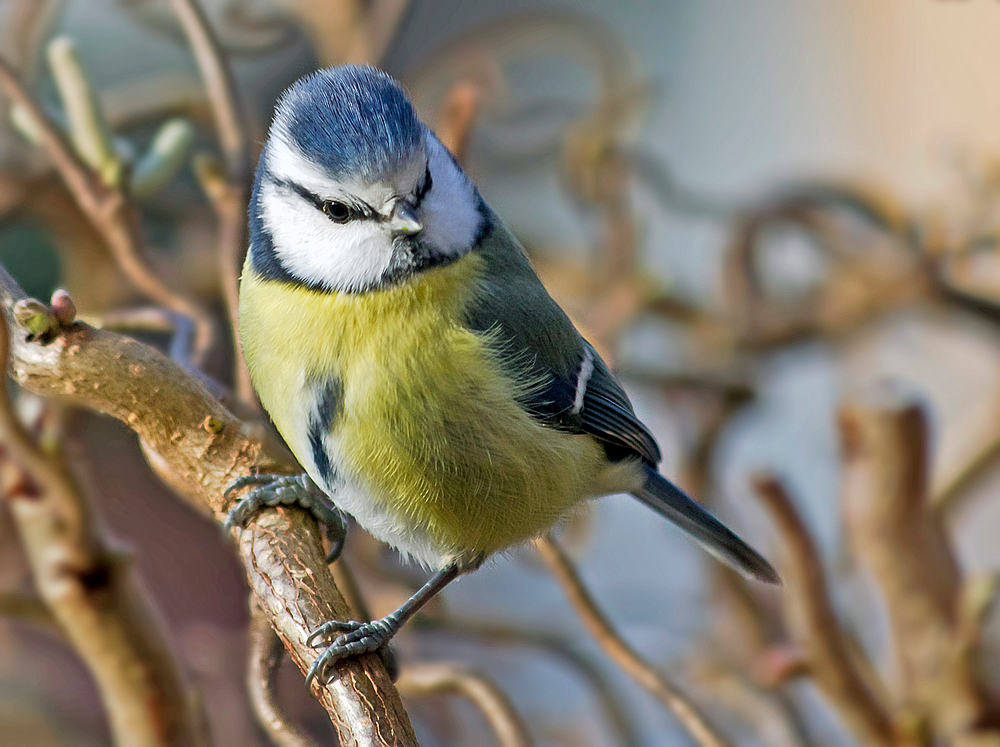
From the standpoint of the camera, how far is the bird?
66 cm

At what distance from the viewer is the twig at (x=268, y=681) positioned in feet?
1.99

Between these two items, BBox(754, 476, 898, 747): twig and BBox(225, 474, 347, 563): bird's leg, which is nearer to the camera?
BBox(225, 474, 347, 563): bird's leg

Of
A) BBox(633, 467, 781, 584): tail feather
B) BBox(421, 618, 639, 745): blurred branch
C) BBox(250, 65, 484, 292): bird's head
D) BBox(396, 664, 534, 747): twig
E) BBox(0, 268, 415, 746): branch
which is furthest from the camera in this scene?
BBox(421, 618, 639, 745): blurred branch

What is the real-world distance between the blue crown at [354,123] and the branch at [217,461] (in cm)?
17

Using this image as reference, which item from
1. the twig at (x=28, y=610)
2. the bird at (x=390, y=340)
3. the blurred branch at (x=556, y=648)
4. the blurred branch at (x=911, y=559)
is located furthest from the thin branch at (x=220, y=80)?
the blurred branch at (x=911, y=559)

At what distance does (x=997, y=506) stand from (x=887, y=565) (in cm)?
77

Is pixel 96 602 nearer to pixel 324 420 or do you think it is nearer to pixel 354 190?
pixel 324 420

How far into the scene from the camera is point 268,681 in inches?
25.0

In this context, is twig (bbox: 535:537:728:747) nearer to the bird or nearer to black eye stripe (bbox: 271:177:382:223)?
the bird

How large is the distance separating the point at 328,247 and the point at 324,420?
12 cm

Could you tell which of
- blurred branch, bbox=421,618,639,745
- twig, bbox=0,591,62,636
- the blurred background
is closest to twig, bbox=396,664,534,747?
the blurred background

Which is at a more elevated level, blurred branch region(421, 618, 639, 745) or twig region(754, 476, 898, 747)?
twig region(754, 476, 898, 747)

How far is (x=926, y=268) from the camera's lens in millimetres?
1202

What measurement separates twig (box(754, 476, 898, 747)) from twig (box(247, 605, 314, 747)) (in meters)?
0.50
